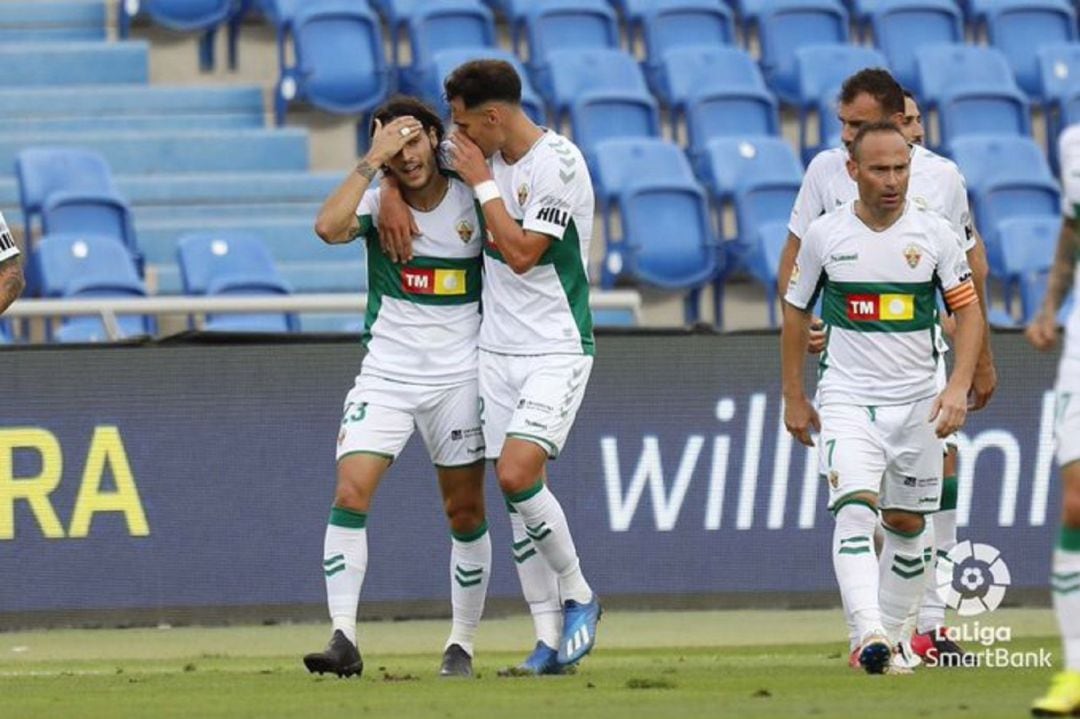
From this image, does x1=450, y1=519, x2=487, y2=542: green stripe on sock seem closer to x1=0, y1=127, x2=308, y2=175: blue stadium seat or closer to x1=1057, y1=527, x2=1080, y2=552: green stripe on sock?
x1=1057, y1=527, x2=1080, y2=552: green stripe on sock

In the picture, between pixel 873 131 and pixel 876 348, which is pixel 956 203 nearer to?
pixel 876 348

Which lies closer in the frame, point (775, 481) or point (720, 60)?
point (775, 481)

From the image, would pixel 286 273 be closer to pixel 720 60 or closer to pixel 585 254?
pixel 720 60

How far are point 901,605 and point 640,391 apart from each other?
391 cm

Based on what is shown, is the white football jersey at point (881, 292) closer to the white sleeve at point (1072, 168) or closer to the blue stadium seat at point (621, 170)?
the white sleeve at point (1072, 168)

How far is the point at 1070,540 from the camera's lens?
770 centimetres

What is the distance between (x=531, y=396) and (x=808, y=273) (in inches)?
45.9

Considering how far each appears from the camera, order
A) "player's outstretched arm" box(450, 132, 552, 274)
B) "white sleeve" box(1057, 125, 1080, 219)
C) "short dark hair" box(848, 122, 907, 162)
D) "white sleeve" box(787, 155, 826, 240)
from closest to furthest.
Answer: "white sleeve" box(1057, 125, 1080, 219) → "short dark hair" box(848, 122, 907, 162) → "player's outstretched arm" box(450, 132, 552, 274) → "white sleeve" box(787, 155, 826, 240)

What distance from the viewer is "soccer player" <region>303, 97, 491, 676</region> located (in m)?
10.0

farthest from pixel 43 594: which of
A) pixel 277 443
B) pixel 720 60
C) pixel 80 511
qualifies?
pixel 720 60

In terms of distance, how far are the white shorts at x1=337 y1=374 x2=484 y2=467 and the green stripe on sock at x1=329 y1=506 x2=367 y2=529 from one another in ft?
0.72

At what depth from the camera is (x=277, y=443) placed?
1388 cm

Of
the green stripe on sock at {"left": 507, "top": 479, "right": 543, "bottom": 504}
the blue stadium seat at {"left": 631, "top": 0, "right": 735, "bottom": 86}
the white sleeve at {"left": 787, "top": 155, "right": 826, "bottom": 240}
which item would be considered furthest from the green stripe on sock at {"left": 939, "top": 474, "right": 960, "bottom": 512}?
the blue stadium seat at {"left": 631, "top": 0, "right": 735, "bottom": 86}

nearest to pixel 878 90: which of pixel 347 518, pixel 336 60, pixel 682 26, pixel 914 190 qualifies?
pixel 914 190
